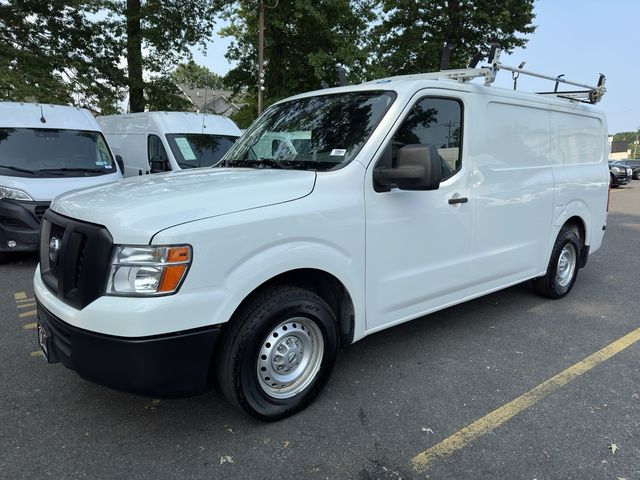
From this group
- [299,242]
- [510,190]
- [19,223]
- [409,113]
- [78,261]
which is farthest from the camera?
[19,223]

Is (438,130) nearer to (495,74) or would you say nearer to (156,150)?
(495,74)

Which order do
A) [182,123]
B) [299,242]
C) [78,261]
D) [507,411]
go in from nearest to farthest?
[78,261], [299,242], [507,411], [182,123]

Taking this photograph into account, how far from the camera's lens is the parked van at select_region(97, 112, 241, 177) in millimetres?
8969

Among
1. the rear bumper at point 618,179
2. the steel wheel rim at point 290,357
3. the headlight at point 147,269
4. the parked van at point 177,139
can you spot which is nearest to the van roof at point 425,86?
the steel wheel rim at point 290,357

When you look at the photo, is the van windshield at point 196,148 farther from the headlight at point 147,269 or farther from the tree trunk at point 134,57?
the tree trunk at point 134,57

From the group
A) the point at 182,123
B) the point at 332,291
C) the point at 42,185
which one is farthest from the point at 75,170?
the point at 332,291

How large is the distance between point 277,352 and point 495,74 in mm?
2887

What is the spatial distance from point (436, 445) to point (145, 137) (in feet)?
28.7

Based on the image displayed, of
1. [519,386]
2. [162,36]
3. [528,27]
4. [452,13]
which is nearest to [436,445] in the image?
[519,386]

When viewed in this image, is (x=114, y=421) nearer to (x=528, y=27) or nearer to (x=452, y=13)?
(x=452, y=13)

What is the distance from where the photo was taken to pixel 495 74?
397cm

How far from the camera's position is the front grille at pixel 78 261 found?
92.7 inches

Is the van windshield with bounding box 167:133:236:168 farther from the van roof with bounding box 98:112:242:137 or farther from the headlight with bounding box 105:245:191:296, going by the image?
the headlight with bounding box 105:245:191:296

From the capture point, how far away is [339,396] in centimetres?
321
